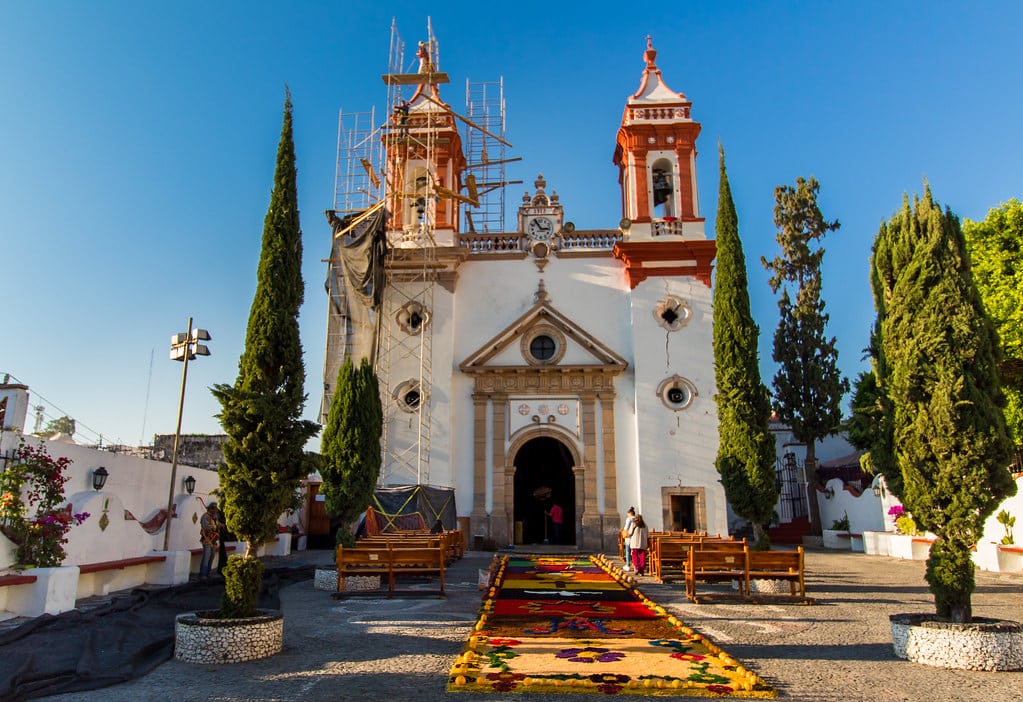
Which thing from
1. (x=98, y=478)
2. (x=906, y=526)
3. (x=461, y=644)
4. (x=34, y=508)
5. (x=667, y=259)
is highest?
(x=667, y=259)

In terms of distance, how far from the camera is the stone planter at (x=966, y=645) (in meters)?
6.70

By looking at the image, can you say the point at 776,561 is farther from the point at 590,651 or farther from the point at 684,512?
the point at 684,512

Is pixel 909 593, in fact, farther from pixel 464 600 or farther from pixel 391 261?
pixel 391 261

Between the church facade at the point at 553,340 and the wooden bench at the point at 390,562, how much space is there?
853 centimetres

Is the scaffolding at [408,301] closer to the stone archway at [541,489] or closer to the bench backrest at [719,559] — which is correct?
the stone archway at [541,489]

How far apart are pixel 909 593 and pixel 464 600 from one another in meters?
7.49

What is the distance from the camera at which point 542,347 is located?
21812 mm

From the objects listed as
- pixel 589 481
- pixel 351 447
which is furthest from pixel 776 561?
pixel 589 481

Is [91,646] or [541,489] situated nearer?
[91,646]

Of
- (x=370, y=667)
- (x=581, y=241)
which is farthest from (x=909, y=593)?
(x=581, y=241)

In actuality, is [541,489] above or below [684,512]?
above

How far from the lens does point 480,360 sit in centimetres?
2133

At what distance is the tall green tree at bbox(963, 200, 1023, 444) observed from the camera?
18672 mm

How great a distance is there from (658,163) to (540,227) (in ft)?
14.4
